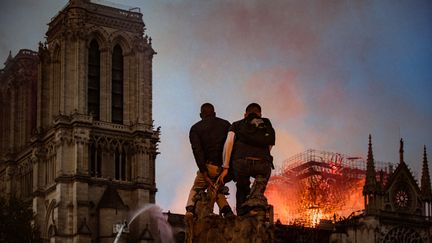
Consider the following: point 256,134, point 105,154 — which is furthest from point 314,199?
point 256,134

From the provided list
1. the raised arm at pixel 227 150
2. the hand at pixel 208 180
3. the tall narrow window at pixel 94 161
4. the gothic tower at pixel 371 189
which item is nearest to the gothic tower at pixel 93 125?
the tall narrow window at pixel 94 161

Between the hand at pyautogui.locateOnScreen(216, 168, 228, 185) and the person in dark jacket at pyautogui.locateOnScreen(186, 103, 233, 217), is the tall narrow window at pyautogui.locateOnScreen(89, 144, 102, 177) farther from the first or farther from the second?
the hand at pyautogui.locateOnScreen(216, 168, 228, 185)

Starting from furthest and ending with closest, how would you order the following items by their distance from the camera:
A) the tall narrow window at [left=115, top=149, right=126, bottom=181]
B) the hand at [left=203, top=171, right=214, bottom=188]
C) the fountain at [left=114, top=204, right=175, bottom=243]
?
the tall narrow window at [left=115, top=149, right=126, bottom=181] < the fountain at [left=114, top=204, right=175, bottom=243] < the hand at [left=203, top=171, right=214, bottom=188]

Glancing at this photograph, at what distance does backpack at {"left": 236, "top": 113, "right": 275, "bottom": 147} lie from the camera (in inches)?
868

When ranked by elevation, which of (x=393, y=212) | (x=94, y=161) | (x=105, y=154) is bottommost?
(x=393, y=212)

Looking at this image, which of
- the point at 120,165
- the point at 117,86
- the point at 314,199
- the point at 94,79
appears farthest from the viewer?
the point at 314,199

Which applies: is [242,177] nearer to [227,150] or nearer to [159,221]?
[227,150]

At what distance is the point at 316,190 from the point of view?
11275cm

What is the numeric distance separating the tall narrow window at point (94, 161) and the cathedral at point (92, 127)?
85 millimetres

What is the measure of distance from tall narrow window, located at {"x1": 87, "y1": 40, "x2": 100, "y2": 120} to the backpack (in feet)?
270

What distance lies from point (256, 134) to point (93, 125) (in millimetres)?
81212

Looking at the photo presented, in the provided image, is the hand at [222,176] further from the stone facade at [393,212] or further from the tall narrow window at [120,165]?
the tall narrow window at [120,165]

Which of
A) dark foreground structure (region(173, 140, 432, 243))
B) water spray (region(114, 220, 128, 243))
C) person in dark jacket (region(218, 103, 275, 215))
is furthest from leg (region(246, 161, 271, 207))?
water spray (region(114, 220, 128, 243))

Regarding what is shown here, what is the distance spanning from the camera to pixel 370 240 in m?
95.2
